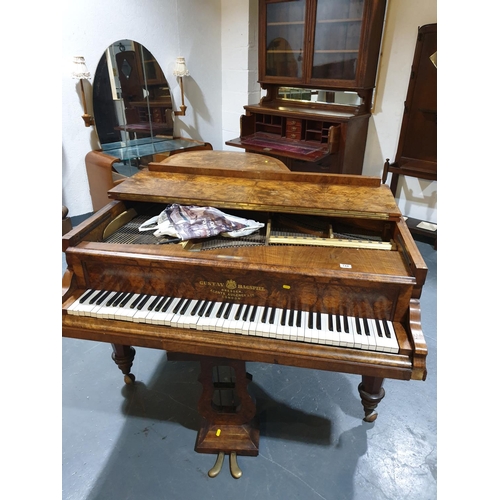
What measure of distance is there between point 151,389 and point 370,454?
1227 millimetres

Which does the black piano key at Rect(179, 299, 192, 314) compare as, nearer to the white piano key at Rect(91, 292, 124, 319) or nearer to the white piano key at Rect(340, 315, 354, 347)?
the white piano key at Rect(91, 292, 124, 319)

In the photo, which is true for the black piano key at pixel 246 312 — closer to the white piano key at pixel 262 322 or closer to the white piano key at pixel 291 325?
the white piano key at pixel 262 322

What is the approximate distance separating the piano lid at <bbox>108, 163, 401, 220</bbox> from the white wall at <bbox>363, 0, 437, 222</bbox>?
2.33 metres

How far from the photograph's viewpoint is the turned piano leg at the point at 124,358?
2.02 meters

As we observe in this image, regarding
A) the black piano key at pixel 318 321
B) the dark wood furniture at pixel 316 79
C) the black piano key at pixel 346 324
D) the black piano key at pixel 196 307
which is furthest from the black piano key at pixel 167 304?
the dark wood furniture at pixel 316 79

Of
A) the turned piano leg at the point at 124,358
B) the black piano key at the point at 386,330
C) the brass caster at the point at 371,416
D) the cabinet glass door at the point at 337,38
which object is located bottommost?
the brass caster at the point at 371,416

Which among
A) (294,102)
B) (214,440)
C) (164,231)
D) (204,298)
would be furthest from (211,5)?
(214,440)

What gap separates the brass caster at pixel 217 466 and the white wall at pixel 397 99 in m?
3.26

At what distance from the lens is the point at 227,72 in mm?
4773

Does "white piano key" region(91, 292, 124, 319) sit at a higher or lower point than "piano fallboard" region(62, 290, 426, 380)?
higher

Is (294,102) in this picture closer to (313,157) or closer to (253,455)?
(313,157)

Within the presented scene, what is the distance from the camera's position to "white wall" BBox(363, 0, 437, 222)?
341 centimetres

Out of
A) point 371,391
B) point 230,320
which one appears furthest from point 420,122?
point 230,320

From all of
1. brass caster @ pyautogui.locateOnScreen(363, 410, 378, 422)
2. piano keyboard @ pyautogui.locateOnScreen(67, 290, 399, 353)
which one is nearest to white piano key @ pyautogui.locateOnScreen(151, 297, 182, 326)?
piano keyboard @ pyautogui.locateOnScreen(67, 290, 399, 353)
